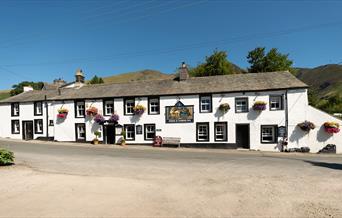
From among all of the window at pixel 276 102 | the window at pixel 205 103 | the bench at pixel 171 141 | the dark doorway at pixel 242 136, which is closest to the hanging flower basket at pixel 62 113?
the bench at pixel 171 141

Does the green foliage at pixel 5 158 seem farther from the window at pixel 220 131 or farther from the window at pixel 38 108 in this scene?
the window at pixel 38 108

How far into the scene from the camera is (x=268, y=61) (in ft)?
124

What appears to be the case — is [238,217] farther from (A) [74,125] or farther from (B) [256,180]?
(A) [74,125]

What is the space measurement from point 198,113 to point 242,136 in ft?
15.2

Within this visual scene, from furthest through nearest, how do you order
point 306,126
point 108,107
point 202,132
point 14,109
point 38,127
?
point 14,109
point 38,127
point 108,107
point 202,132
point 306,126

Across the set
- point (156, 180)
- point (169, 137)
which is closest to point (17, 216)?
point (156, 180)

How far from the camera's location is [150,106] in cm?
2416

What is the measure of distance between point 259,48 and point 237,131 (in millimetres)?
21971

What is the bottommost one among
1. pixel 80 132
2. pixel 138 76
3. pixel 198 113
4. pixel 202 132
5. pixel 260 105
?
pixel 80 132

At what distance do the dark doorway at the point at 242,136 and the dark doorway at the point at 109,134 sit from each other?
1270 cm

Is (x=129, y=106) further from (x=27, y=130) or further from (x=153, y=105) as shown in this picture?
(x=27, y=130)

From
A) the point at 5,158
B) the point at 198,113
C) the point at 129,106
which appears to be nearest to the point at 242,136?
the point at 198,113

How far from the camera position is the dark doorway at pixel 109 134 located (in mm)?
25117

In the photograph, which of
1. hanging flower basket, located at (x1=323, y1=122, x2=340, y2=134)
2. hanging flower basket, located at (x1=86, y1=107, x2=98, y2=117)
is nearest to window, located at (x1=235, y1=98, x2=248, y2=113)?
hanging flower basket, located at (x1=323, y1=122, x2=340, y2=134)
